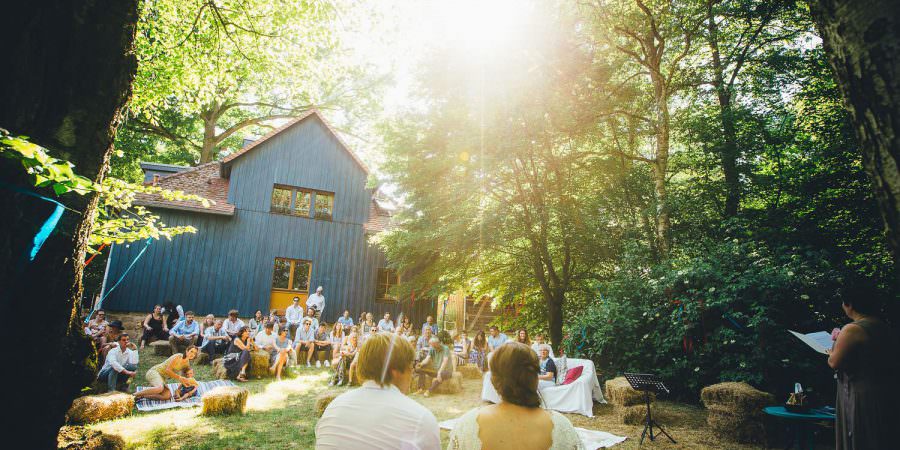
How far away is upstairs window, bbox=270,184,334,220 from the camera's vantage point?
55.2ft

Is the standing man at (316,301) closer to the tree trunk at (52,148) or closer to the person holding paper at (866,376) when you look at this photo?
the tree trunk at (52,148)

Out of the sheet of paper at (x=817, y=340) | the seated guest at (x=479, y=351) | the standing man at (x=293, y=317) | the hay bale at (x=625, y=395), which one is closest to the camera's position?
the sheet of paper at (x=817, y=340)

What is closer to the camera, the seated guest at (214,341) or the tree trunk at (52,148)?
the tree trunk at (52,148)

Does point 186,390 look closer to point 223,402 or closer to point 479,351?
point 223,402

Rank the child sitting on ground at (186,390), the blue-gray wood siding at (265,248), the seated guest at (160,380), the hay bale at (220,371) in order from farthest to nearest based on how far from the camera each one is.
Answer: the blue-gray wood siding at (265,248)
the hay bale at (220,371)
the child sitting on ground at (186,390)
the seated guest at (160,380)

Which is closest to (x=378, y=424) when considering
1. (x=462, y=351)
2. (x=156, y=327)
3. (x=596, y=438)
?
(x=596, y=438)

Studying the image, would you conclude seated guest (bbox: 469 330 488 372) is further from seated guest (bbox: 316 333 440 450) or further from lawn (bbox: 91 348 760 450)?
seated guest (bbox: 316 333 440 450)

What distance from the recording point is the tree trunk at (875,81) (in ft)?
4.29

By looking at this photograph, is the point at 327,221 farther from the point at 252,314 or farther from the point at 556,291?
the point at 556,291

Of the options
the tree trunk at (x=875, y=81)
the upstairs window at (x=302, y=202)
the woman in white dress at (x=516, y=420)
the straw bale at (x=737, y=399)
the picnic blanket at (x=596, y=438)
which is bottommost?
the picnic blanket at (x=596, y=438)

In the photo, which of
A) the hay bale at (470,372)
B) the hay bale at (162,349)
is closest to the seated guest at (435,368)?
the hay bale at (470,372)

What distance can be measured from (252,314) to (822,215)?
1682cm

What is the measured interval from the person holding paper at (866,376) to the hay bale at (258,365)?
33.1ft

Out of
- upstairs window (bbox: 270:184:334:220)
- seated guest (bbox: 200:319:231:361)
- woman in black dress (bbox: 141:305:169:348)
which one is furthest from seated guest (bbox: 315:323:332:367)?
upstairs window (bbox: 270:184:334:220)
